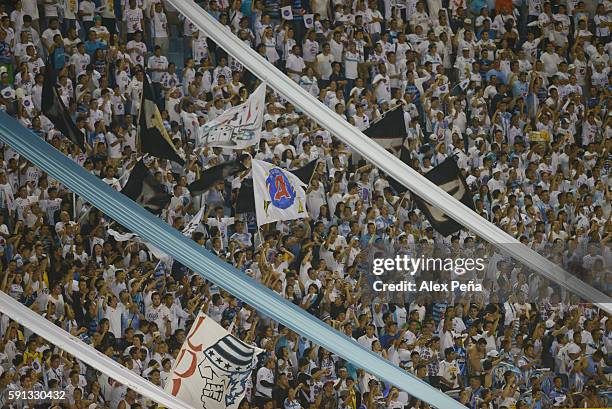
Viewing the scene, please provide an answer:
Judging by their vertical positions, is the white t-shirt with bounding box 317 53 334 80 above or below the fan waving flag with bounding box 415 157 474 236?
above

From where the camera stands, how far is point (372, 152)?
962 centimetres

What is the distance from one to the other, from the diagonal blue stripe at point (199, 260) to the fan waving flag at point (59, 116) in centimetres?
25

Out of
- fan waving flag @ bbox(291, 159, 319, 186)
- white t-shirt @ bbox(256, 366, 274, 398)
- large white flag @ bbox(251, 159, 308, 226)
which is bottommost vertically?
white t-shirt @ bbox(256, 366, 274, 398)

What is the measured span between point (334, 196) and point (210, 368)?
1.73 meters

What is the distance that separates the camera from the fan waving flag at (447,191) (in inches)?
381

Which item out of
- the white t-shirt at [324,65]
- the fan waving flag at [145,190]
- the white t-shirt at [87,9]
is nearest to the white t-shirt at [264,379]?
the fan waving flag at [145,190]

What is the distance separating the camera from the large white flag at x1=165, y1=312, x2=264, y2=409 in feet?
29.1

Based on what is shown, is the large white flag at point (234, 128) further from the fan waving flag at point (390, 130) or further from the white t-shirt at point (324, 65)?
the fan waving flag at point (390, 130)

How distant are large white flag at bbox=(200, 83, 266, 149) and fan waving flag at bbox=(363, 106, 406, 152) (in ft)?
3.08

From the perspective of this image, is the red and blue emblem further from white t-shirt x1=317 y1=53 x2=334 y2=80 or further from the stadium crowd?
white t-shirt x1=317 y1=53 x2=334 y2=80

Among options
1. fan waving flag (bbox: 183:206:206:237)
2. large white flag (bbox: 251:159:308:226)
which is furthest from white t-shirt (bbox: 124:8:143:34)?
fan waving flag (bbox: 183:206:206:237)

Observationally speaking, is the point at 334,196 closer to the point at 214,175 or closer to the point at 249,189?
the point at 249,189

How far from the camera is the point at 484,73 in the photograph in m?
10.1

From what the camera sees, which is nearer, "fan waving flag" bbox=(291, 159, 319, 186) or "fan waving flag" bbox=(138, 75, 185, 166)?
"fan waving flag" bbox=(138, 75, 185, 166)
